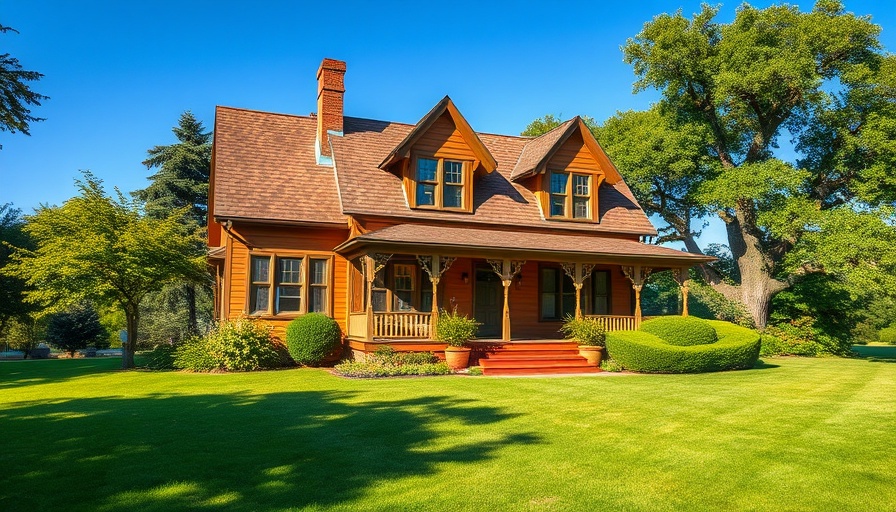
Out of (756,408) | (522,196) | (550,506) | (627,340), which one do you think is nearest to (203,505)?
(550,506)

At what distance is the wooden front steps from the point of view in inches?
651

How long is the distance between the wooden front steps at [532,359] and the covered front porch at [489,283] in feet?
2.31

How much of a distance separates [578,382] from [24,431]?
10.4 meters

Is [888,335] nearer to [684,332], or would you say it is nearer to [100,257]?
[684,332]

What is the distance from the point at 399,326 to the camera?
17359 mm

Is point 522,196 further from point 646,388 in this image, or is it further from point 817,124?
point 817,124

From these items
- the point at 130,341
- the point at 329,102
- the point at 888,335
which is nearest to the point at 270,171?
the point at 329,102

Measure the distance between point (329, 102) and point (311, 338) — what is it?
28.9 ft

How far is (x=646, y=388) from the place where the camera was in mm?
13086

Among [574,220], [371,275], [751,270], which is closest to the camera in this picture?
[371,275]

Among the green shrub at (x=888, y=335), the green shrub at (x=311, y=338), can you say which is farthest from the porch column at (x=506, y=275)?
the green shrub at (x=888, y=335)

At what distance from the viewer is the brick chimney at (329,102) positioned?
2195 centimetres

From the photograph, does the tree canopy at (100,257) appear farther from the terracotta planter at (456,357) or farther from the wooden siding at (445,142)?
the terracotta planter at (456,357)

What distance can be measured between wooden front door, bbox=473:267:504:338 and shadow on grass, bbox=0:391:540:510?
9.59 meters
